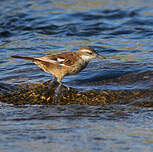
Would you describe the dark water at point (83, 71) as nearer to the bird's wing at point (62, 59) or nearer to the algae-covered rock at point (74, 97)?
the algae-covered rock at point (74, 97)

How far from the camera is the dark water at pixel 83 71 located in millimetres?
5422

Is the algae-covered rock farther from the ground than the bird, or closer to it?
closer to it

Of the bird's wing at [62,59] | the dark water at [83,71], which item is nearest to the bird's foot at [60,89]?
the dark water at [83,71]

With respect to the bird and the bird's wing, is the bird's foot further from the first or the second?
the bird's wing

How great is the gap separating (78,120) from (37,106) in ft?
4.15

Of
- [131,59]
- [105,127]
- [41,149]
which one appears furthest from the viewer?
[131,59]

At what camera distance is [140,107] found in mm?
7023

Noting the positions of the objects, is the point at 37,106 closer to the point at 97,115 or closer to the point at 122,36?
the point at 97,115

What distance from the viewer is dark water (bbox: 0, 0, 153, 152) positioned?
542 cm

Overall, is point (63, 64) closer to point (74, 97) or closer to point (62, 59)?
point (62, 59)

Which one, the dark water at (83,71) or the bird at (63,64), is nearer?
the dark water at (83,71)

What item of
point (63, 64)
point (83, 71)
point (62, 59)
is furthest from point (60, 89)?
point (83, 71)

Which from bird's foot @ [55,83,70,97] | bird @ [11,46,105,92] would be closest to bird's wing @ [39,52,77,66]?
bird @ [11,46,105,92]

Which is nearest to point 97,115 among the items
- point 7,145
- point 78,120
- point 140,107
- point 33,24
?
point 78,120
